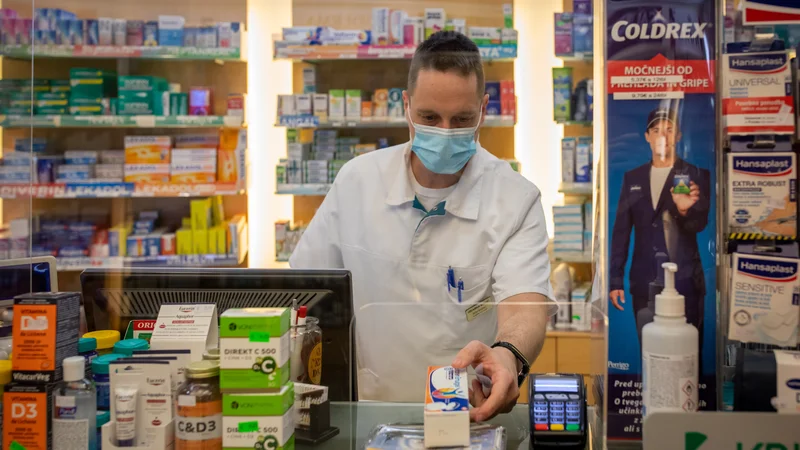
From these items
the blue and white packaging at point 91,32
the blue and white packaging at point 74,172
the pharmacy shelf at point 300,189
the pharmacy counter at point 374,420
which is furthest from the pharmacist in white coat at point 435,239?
the blue and white packaging at point 74,172

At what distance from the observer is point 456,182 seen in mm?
2191

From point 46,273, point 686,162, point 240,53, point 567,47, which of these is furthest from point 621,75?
point 240,53

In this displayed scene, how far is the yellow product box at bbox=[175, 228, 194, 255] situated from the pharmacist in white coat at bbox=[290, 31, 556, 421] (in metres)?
2.08

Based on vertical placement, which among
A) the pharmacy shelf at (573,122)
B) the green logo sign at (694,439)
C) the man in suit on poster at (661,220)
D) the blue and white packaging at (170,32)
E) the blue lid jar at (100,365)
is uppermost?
the blue and white packaging at (170,32)

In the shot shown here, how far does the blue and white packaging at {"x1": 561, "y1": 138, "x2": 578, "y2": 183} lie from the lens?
281 centimetres

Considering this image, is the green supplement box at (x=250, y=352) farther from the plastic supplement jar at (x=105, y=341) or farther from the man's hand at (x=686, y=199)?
the man's hand at (x=686, y=199)

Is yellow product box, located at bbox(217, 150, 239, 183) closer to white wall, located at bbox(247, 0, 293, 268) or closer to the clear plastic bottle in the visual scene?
white wall, located at bbox(247, 0, 293, 268)

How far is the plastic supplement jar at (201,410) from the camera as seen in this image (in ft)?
3.76

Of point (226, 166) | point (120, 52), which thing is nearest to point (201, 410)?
point (226, 166)

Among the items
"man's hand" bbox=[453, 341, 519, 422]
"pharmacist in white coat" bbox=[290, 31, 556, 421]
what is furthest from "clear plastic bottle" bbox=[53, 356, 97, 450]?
"pharmacist in white coat" bbox=[290, 31, 556, 421]

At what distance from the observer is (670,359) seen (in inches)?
43.9

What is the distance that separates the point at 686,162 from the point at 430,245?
3.32ft

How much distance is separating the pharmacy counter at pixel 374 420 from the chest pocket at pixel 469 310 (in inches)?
16.8

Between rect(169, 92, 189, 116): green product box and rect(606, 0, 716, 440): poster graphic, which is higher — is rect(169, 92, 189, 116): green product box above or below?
above
